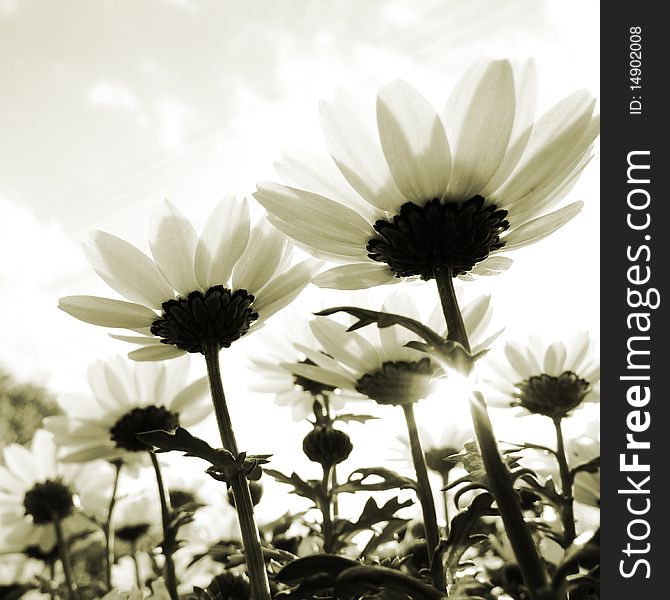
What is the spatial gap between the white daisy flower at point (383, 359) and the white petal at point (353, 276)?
173 millimetres

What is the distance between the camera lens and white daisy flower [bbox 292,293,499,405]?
1152 millimetres

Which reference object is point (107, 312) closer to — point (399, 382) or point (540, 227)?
point (399, 382)

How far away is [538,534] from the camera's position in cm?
151

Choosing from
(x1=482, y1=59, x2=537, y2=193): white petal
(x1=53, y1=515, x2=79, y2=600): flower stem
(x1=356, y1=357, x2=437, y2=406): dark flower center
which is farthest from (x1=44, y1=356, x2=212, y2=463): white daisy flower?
(x1=482, y1=59, x2=537, y2=193): white petal

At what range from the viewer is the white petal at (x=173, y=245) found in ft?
3.40

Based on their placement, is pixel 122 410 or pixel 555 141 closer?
pixel 555 141

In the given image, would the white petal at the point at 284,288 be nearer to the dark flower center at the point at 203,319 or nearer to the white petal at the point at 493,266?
the dark flower center at the point at 203,319

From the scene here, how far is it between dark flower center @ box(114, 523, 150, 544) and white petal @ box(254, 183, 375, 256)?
91.2 inches

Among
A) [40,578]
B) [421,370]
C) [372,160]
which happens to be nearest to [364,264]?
[372,160]

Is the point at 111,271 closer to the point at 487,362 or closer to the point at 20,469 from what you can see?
the point at 487,362

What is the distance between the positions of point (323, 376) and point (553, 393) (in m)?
0.79

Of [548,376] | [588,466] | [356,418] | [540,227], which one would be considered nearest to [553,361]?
[548,376]

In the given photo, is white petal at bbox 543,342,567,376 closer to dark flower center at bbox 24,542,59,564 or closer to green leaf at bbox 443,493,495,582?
green leaf at bbox 443,493,495,582

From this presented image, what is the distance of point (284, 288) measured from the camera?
1.07 m
